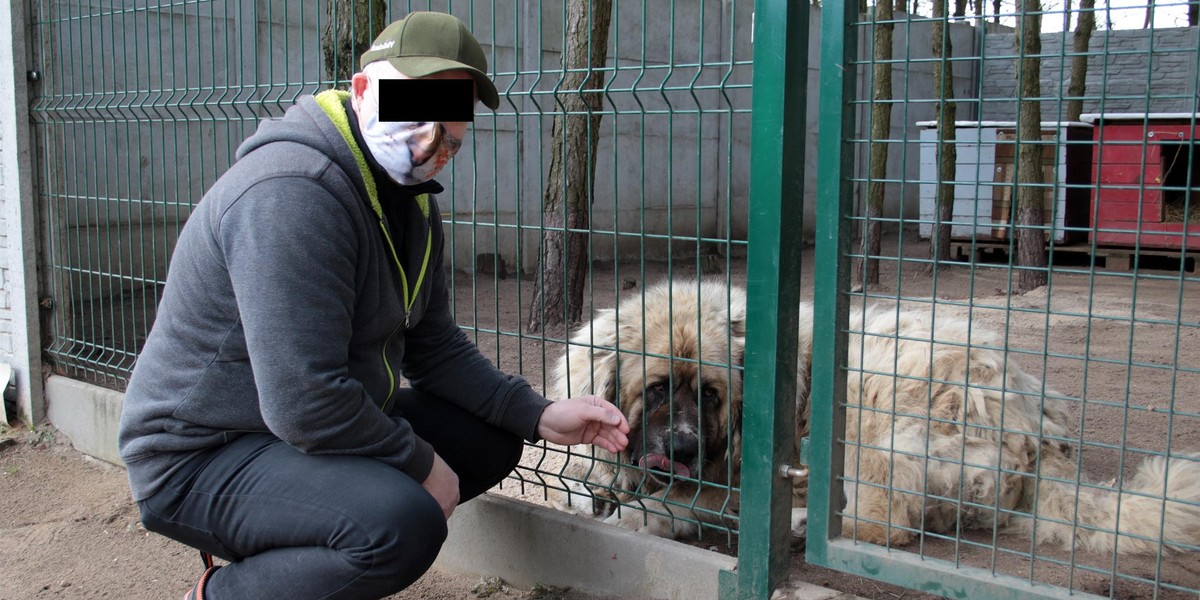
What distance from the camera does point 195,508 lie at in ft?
7.43

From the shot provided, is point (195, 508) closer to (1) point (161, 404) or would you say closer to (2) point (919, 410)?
(1) point (161, 404)

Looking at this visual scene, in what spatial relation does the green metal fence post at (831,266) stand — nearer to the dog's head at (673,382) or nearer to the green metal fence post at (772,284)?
the green metal fence post at (772,284)

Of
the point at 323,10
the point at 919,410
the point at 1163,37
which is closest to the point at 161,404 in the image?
the point at 919,410

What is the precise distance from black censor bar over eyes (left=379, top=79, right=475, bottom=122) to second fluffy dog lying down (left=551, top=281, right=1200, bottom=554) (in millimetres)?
977

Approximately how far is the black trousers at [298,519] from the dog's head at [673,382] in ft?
3.21

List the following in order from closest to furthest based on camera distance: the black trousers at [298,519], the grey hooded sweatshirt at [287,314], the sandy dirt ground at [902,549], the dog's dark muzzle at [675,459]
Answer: the grey hooded sweatshirt at [287,314]
the black trousers at [298,519]
the sandy dirt ground at [902,549]
the dog's dark muzzle at [675,459]

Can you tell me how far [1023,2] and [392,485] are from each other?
5.67ft

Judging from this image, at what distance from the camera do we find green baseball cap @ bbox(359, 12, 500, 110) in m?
2.16

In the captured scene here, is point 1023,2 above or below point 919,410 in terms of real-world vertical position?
above

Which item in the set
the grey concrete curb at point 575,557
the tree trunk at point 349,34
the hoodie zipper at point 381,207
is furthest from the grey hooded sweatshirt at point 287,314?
Result: the tree trunk at point 349,34

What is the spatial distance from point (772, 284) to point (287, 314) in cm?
119

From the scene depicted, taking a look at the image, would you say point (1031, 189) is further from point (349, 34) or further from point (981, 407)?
point (349, 34)

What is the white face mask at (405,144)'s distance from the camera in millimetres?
2229

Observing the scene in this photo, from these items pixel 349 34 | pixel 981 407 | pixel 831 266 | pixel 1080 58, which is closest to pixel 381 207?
pixel 831 266
